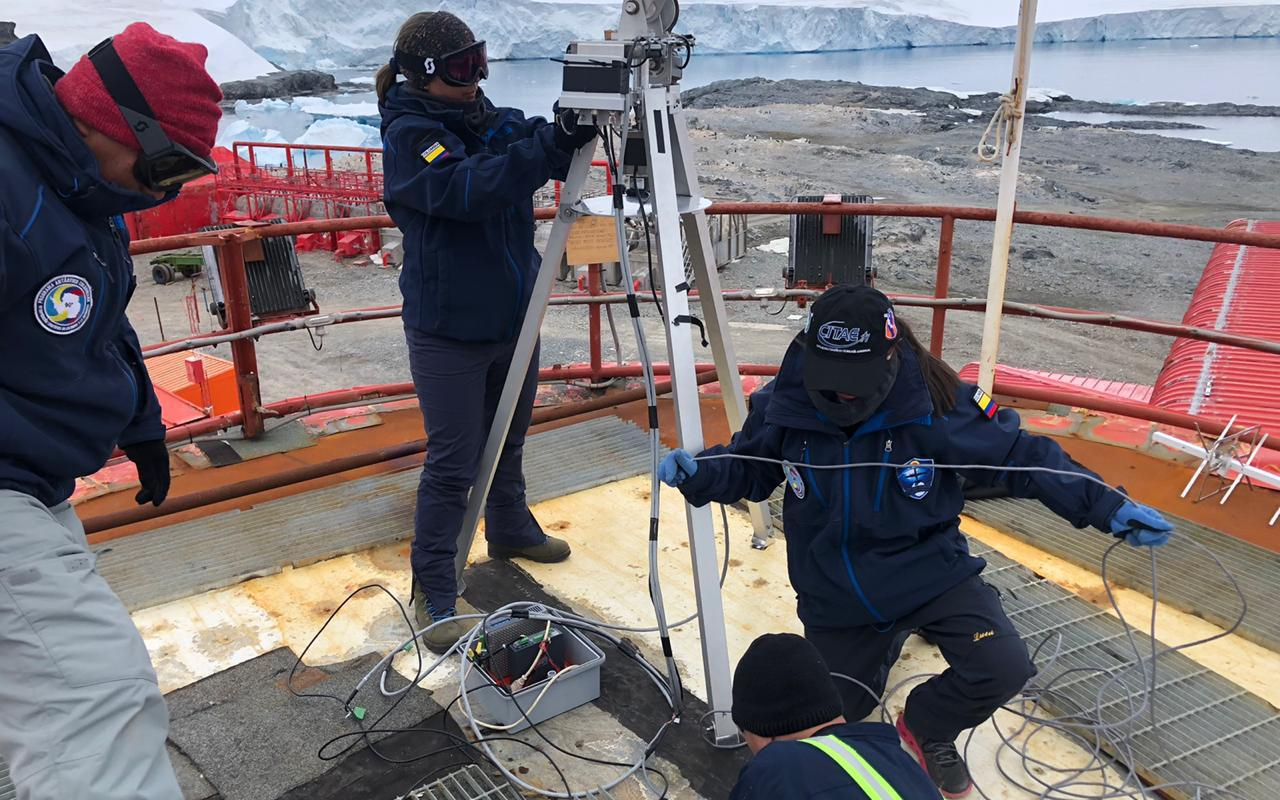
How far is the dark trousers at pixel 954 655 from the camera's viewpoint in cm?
266

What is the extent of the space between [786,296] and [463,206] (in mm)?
2366

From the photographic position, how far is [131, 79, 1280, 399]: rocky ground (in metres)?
14.3

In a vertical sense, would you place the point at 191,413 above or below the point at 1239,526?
below

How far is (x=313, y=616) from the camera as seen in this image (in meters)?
3.57

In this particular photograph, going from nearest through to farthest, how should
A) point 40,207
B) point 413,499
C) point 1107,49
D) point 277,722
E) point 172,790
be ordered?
point 172,790, point 40,207, point 277,722, point 413,499, point 1107,49

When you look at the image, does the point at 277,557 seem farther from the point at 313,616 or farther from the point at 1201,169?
the point at 1201,169

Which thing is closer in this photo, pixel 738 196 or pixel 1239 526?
pixel 1239 526

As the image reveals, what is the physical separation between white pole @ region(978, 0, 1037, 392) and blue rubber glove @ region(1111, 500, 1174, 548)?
1840 mm

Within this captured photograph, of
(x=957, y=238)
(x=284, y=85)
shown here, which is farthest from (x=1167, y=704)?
(x=284, y=85)

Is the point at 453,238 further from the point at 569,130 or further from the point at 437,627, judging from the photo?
the point at 437,627

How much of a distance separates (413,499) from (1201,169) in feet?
104

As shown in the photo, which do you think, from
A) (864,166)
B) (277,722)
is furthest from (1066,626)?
(864,166)

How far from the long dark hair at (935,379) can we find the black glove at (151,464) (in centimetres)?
195

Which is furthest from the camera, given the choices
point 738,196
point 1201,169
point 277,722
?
point 1201,169
